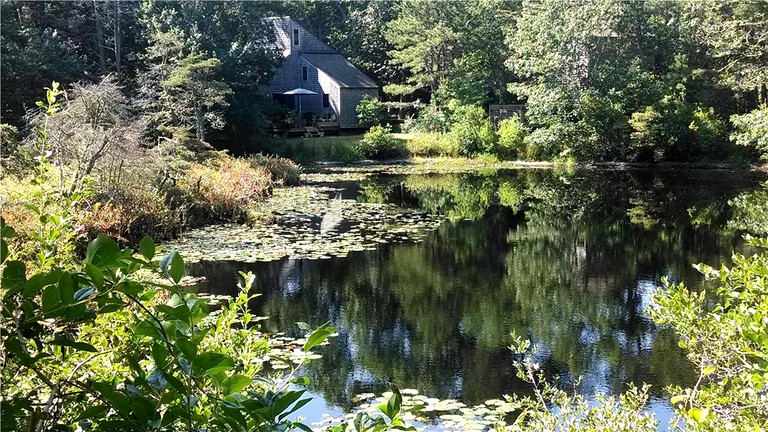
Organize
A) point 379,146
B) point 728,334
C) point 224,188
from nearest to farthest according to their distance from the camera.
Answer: point 728,334 < point 224,188 < point 379,146

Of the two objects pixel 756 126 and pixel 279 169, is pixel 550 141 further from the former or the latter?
pixel 279 169

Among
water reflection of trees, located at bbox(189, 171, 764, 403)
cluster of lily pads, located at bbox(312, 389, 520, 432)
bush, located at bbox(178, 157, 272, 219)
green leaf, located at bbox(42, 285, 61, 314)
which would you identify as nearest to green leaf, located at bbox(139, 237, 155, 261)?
green leaf, located at bbox(42, 285, 61, 314)

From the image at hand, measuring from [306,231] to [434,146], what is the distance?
1600cm

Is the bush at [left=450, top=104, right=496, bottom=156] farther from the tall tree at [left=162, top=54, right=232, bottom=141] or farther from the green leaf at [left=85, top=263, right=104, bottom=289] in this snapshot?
the green leaf at [left=85, top=263, right=104, bottom=289]

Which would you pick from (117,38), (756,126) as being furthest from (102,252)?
(117,38)

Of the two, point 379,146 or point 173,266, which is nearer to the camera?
point 173,266

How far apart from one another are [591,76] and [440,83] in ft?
25.5

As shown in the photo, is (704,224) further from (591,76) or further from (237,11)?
(237,11)

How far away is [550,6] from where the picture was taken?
82.9 feet

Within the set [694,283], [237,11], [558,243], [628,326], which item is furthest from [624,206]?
[237,11]

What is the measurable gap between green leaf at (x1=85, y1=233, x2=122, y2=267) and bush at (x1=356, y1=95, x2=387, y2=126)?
2973 cm

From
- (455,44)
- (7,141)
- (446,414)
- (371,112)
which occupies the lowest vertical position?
(446,414)

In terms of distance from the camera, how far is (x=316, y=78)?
33.2m

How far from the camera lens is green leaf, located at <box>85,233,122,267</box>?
1.01 meters
